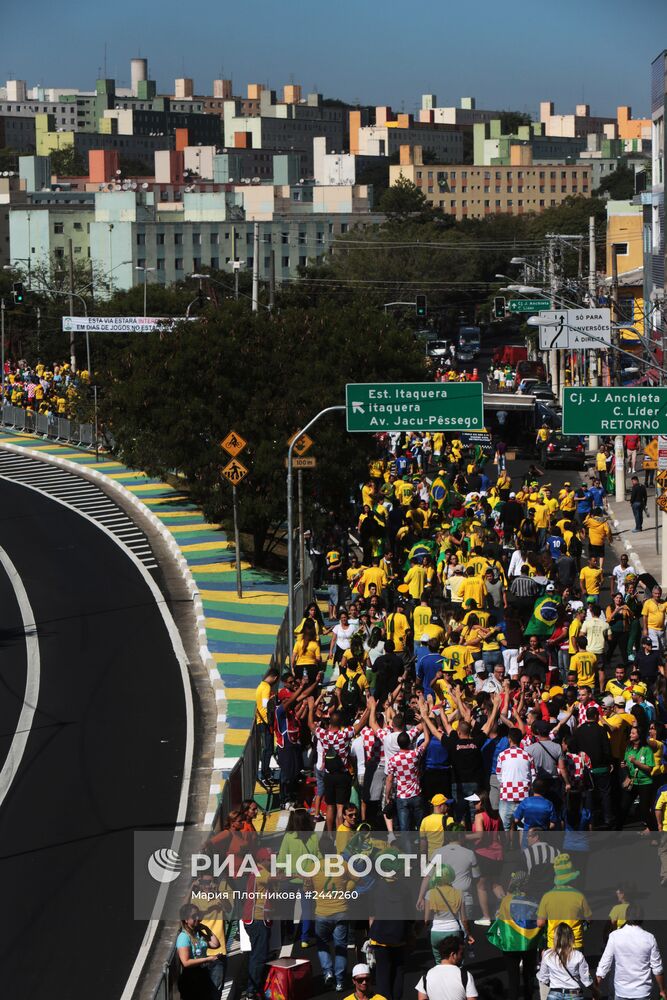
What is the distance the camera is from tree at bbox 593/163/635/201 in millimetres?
181750

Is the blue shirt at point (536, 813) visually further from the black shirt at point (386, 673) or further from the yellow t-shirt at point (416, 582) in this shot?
the yellow t-shirt at point (416, 582)

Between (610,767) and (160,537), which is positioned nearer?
(610,767)

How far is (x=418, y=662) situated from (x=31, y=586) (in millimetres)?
14634

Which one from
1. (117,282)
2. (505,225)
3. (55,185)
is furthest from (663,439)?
(55,185)

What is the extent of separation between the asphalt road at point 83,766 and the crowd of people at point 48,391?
19287 mm

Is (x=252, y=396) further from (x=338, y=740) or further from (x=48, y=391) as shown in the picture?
(x=48, y=391)

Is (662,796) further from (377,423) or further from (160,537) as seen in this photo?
(160,537)

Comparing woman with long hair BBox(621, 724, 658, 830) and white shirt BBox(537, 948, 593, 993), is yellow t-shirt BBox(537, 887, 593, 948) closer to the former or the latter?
white shirt BBox(537, 948, 593, 993)

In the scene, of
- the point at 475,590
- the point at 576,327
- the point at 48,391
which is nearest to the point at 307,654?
the point at 475,590

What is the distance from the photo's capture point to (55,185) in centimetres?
18562

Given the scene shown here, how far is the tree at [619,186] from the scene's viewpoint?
596 feet

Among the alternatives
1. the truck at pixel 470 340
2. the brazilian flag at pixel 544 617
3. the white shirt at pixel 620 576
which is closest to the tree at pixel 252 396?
the white shirt at pixel 620 576

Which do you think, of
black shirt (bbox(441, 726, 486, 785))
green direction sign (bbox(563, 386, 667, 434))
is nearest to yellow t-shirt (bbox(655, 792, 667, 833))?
black shirt (bbox(441, 726, 486, 785))

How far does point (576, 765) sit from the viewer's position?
1686 cm
